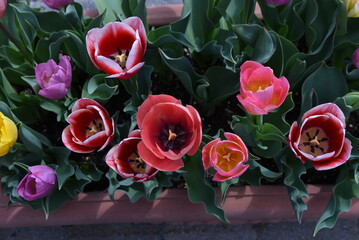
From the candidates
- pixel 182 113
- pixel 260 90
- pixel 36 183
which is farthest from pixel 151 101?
pixel 36 183

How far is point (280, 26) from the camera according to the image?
2.92ft

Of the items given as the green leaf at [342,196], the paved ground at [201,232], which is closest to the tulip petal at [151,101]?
the green leaf at [342,196]

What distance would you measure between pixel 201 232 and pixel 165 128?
61 centimetres

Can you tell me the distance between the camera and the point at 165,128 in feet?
2.22

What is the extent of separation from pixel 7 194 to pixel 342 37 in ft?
2.28

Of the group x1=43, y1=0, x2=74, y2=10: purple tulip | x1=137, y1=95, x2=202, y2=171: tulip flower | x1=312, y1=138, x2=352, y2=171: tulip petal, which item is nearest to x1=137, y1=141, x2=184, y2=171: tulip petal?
x1=137, y1=95, x2=202, y2=171: tulip flower

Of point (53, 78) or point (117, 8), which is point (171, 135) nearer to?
point (53, 78)

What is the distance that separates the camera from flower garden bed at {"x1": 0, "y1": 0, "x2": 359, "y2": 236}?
2.27ft

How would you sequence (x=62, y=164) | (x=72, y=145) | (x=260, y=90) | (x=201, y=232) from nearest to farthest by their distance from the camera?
(x=260, y=90) → (x=72, y=145) → (x=62, y=164) → (x=201, y=232)

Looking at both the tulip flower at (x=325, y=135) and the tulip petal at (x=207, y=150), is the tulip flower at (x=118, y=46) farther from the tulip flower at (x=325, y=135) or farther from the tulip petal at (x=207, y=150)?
the tulip flower at (x=325, y=135)

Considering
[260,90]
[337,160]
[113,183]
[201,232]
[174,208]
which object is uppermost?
[260,90]

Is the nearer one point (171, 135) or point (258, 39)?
point (171, 135)

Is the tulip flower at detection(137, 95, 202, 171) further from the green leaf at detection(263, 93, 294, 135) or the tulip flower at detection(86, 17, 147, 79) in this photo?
the green leaf at detection(263, 93, 294, 135)

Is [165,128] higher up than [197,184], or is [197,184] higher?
[165,128]
